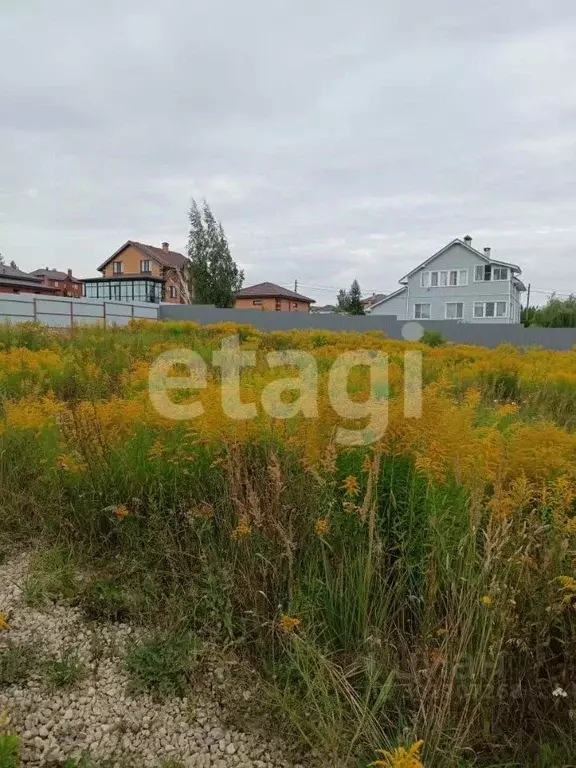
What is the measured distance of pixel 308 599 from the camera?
175 cm

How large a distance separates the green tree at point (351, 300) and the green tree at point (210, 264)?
12.9 metres

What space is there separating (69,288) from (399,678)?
2465 inches

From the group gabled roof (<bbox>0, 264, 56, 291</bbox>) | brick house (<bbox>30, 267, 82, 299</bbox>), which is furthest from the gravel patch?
brick house (<bbox>30, 267, 82, 299</bbox>)

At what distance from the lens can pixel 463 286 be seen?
3472 centimetres

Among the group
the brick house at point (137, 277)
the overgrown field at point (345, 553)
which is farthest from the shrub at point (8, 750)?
the brick house at point (137, 277)

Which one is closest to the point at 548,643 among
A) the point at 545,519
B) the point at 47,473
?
the point at 545,519

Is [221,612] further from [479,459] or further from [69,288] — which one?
[69,288]

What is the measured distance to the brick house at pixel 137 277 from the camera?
47781 millimetres

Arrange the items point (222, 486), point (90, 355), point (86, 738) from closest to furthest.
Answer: point (86, 738) → point (222, 486) → point (90, 355)

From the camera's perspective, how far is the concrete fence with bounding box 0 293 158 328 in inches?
742

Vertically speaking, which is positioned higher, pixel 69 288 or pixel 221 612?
pixel 69 288

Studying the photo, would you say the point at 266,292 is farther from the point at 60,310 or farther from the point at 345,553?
the point at 345,553

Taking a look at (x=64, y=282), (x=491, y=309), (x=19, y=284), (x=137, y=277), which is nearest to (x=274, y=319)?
(x=491, y=309)

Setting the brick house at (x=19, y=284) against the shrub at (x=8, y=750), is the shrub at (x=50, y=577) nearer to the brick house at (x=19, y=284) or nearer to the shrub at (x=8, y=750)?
the shrub at (x=8, y=750)
